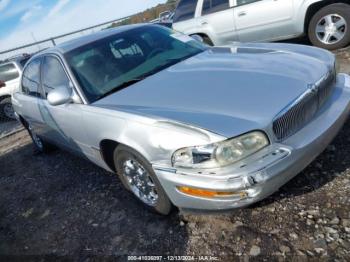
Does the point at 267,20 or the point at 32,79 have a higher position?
the point at 32,79

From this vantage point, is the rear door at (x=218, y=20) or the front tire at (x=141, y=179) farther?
the rear door at (x=218, y=20)

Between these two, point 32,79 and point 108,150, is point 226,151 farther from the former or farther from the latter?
point 32,79

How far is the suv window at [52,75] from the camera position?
408cm

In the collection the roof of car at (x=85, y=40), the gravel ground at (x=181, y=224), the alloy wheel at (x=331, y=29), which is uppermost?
the roof of car at (x=85, y=40)

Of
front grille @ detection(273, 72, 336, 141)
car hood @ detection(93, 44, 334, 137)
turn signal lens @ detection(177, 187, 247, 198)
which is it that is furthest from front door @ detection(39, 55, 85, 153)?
front grille @ detection(273, 72, 336, 141)

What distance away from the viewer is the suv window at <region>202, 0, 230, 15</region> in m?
7.88

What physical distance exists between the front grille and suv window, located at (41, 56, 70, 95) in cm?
224

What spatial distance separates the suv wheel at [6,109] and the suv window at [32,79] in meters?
5.41

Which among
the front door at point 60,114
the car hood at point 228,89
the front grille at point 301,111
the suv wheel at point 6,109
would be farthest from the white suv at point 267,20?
the suv wheel at point 6,109

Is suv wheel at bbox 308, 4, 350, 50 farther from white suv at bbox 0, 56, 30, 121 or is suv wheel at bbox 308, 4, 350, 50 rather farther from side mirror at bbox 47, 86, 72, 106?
white suv at bbox 0, 56, 30, 121

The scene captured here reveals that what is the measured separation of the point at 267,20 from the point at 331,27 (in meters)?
1.17

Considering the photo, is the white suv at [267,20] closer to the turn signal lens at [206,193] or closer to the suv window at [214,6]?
the suv window at [214,6]

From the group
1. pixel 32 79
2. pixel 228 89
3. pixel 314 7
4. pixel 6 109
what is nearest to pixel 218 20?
pixel 314 7

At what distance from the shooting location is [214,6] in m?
8.06
